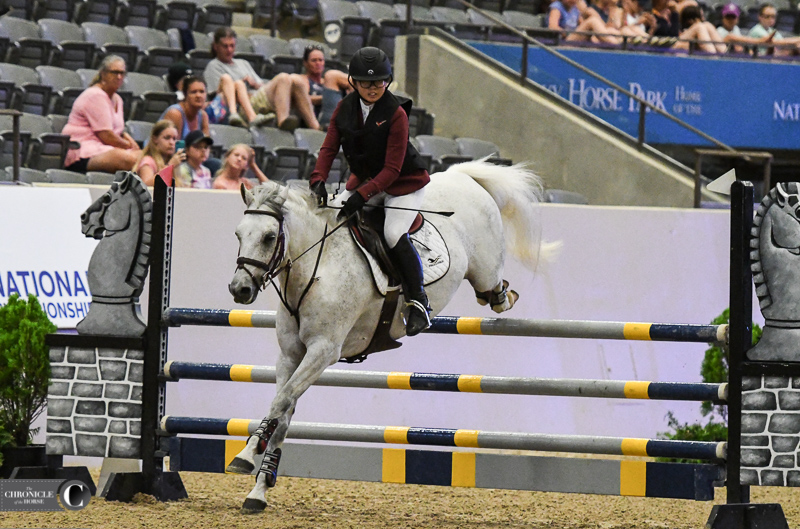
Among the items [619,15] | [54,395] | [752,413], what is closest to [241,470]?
[54,395]

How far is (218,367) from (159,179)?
0.95m

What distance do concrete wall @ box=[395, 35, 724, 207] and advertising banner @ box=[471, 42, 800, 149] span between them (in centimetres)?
18

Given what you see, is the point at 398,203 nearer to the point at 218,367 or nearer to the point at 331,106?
the point at 218,367

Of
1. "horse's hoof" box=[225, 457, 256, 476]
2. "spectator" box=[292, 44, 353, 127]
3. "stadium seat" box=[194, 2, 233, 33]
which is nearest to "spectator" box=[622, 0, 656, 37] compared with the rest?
"spectator" box=[292, 44, 353, 127]

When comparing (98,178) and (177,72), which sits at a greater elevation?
(177,72)

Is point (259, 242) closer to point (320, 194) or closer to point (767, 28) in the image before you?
point (320, 194)

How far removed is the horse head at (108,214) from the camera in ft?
18.6

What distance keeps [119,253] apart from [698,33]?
8.36 m

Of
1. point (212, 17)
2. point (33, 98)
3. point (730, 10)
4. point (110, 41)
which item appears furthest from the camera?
point (730, 10)

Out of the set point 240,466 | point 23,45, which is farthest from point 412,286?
point 23,45

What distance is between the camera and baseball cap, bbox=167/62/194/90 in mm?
9711

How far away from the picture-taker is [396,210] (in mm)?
5375

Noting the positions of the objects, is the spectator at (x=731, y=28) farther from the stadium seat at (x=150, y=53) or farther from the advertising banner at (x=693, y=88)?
the stadium seat at (x=150, y=53)

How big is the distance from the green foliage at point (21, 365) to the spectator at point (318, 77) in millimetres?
4635
